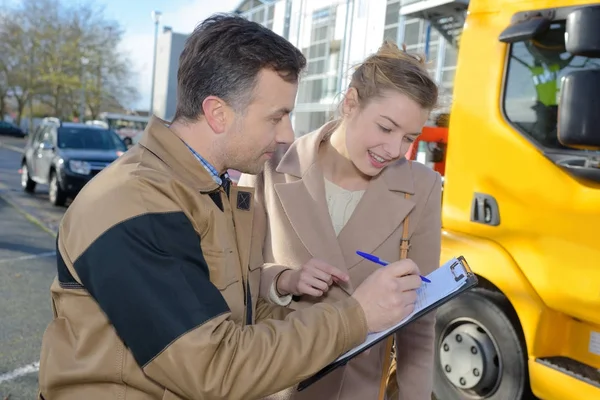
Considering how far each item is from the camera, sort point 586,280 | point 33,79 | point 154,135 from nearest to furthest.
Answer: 1. point 154,135
2. point 586,280
3. point 33,79

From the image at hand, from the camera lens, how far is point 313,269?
175 centimetres

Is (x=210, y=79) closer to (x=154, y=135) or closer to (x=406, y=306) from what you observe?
(x=154, y=135)

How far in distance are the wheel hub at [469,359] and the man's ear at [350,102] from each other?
1682 mm

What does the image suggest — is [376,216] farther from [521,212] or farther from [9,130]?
[9,130]

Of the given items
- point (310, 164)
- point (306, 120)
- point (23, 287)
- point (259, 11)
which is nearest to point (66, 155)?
point (23, 287)

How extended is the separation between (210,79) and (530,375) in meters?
2.26

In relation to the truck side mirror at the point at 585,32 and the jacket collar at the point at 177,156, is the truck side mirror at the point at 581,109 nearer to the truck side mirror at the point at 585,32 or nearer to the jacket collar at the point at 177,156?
the truck side mirror at the point at 585,32

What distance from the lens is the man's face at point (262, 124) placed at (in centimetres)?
142

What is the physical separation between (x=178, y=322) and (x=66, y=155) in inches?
417

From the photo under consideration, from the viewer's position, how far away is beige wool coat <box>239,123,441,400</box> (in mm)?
1975

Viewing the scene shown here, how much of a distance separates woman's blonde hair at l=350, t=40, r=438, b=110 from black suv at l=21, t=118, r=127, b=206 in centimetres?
939

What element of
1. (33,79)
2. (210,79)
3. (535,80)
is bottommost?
(210,79)

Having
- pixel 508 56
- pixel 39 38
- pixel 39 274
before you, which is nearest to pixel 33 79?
pixel 39 38

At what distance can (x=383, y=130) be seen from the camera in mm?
2031
